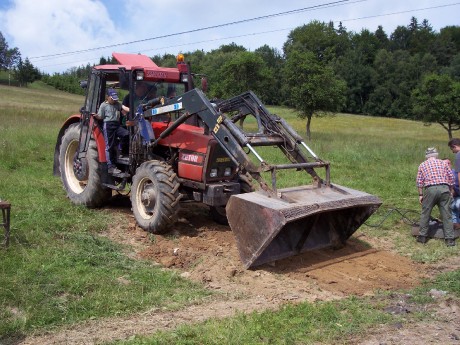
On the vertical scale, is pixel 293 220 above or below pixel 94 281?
above

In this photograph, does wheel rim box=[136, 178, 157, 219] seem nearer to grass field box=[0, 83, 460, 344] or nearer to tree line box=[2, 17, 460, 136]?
grass field box=[0, 83, 460, 344]

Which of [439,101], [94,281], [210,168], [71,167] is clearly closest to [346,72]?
[439,101]

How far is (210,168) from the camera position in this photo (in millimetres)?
7602

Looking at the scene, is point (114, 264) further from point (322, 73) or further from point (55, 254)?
point (322, 73)

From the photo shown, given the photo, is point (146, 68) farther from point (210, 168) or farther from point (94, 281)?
point (94, 281)

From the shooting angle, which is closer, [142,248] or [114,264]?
[114,264]

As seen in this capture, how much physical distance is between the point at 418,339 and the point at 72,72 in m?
108

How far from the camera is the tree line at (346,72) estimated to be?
35156mm

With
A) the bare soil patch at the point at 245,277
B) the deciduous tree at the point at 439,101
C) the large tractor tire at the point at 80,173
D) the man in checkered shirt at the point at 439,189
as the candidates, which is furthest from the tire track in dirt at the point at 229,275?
the deciduous tree at the point at 439,101

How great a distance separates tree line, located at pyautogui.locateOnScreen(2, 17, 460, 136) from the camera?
115 feet

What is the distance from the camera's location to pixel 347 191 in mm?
7141

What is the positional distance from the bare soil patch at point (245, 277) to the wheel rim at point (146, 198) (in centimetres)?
31

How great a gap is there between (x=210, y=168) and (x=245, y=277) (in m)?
1.97

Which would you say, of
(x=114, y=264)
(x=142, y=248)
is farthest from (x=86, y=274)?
(x=142, y=248)
